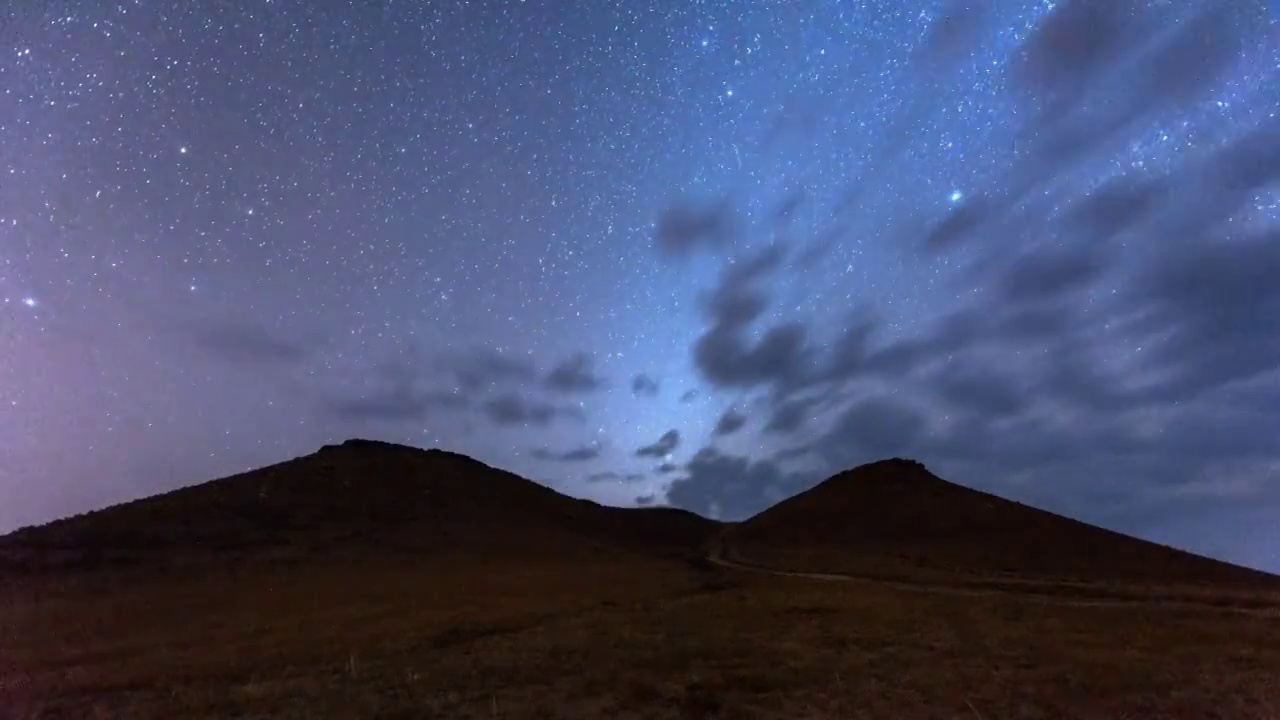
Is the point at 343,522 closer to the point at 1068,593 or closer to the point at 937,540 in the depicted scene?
the point at 937,540

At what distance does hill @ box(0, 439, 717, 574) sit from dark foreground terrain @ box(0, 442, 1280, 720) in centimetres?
34

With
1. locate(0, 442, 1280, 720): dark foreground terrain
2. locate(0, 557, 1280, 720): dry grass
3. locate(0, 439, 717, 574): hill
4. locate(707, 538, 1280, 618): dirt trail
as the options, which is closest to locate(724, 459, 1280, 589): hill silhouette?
locate(0, 442, 1280, 720): dark foreground terrain

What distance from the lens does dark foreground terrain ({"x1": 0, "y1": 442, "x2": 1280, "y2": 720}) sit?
677 inches

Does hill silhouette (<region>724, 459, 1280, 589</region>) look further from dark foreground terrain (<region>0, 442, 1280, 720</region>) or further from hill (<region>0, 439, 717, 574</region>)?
hill (<region>0, 439, 717, 574</region>)

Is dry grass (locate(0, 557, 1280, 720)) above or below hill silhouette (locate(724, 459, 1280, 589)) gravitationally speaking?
below

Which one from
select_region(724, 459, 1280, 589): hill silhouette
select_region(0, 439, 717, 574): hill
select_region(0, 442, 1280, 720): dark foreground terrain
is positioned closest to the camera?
select_region(0, 442, 1280, 720): dark foreground terrain

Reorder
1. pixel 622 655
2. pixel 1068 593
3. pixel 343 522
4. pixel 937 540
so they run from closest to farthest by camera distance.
→ pixel 622 655, pixel 1068 593, pixel 343 522, pixel 937 540

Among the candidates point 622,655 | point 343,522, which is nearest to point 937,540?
point 343,522

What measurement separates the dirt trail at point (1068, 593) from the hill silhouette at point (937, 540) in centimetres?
352

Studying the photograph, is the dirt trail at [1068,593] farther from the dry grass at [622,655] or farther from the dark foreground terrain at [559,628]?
the dry grass at [622,655]

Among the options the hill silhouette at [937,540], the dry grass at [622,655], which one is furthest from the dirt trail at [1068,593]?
the hill silhouette at [937,540]

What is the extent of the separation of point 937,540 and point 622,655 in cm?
4944

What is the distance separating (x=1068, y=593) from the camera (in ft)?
130

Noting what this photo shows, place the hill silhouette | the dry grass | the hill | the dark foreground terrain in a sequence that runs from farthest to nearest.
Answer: the hill silhouette < the hill < the dark foreground terrain < the dry grass
